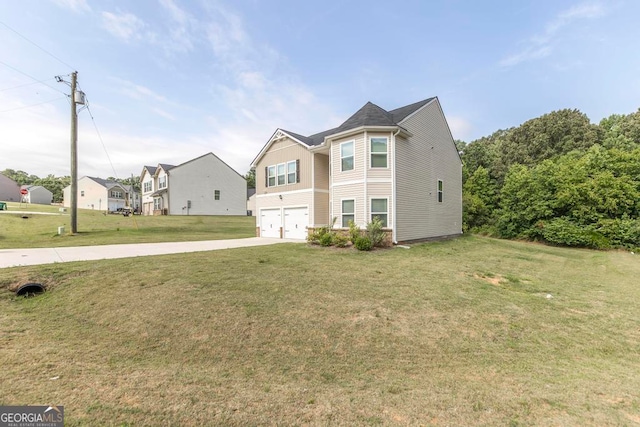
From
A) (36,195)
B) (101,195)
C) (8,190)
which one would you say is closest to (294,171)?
(101,195)

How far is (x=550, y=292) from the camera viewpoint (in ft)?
21.9

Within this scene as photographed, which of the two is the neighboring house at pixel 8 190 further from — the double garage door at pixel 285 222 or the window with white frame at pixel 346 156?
the window with white frame at pixel 346 156

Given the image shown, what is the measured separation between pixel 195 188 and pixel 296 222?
23.8 metres

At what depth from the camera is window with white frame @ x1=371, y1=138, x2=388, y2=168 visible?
12.7 m

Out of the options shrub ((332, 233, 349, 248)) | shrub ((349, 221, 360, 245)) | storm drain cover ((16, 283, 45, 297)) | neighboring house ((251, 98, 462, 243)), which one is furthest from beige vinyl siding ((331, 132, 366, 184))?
storm drain cover ((16, 283, 45, 297))

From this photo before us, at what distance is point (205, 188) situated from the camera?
35.4 meters

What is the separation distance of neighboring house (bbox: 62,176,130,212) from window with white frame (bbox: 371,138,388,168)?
4657cm

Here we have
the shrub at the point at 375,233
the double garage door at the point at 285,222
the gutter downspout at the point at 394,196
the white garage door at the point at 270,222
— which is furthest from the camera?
the white garage door at the point at 270,222

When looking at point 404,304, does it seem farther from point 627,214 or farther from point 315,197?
point 627,214

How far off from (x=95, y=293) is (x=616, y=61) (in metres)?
25.1

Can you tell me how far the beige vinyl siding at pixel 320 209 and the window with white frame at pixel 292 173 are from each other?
2.04 m

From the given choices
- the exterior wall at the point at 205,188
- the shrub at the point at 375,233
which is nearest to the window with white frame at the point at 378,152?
the shrub at the point at 375,233

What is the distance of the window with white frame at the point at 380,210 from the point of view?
41.3 ft

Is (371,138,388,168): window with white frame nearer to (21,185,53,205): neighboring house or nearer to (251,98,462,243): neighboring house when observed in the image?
(251,98,462,243): neighboring house
